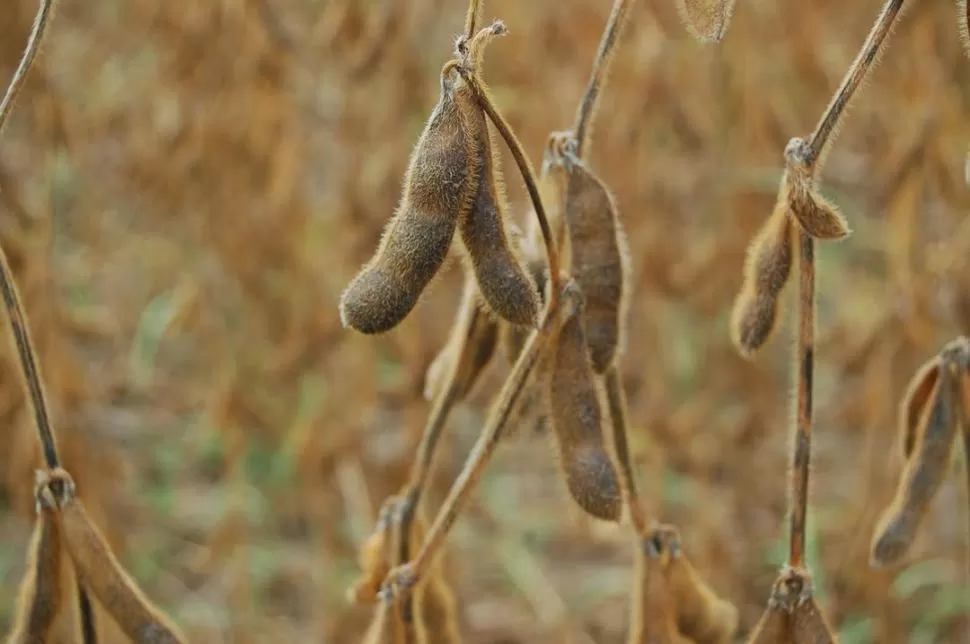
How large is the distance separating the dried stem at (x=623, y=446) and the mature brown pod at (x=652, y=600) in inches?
1.0

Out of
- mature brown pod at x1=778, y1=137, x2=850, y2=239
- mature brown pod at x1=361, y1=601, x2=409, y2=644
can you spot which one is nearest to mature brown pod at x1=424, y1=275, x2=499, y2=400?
mature brown pod at x1=361, y1=601, x2=409, y2=644

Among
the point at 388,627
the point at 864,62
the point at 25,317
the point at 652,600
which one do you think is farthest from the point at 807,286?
the point at 25,317

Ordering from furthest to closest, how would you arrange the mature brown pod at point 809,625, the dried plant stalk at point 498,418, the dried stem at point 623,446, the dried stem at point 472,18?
the dried stem at point 623,446 < the mature brown pod at point 809,625 < the dried plant stalk at point 498,418 < the dried stem at point 472,18

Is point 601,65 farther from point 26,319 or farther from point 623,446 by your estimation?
point 26,319

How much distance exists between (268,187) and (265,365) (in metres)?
0.55

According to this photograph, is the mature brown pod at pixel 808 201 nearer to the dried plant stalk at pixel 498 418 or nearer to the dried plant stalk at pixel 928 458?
the dried plant stalk at pixel 498 418

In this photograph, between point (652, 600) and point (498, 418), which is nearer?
point (498, 418)

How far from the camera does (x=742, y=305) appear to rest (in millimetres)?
1120

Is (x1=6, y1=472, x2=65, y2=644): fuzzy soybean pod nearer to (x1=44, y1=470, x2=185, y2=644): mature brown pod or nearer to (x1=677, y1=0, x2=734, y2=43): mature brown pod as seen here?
(x1=44, y1=470, x2=185, y2=644): mature brown pod

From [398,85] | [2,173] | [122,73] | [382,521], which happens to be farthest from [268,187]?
[382,521]

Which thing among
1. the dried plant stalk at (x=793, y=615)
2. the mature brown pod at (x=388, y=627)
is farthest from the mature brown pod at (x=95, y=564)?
the dried plant stalk at (x=793, y=615)

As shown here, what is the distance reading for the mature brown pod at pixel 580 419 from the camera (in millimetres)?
1060

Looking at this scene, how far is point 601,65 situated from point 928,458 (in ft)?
1.92

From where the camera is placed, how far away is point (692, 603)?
125 cm
